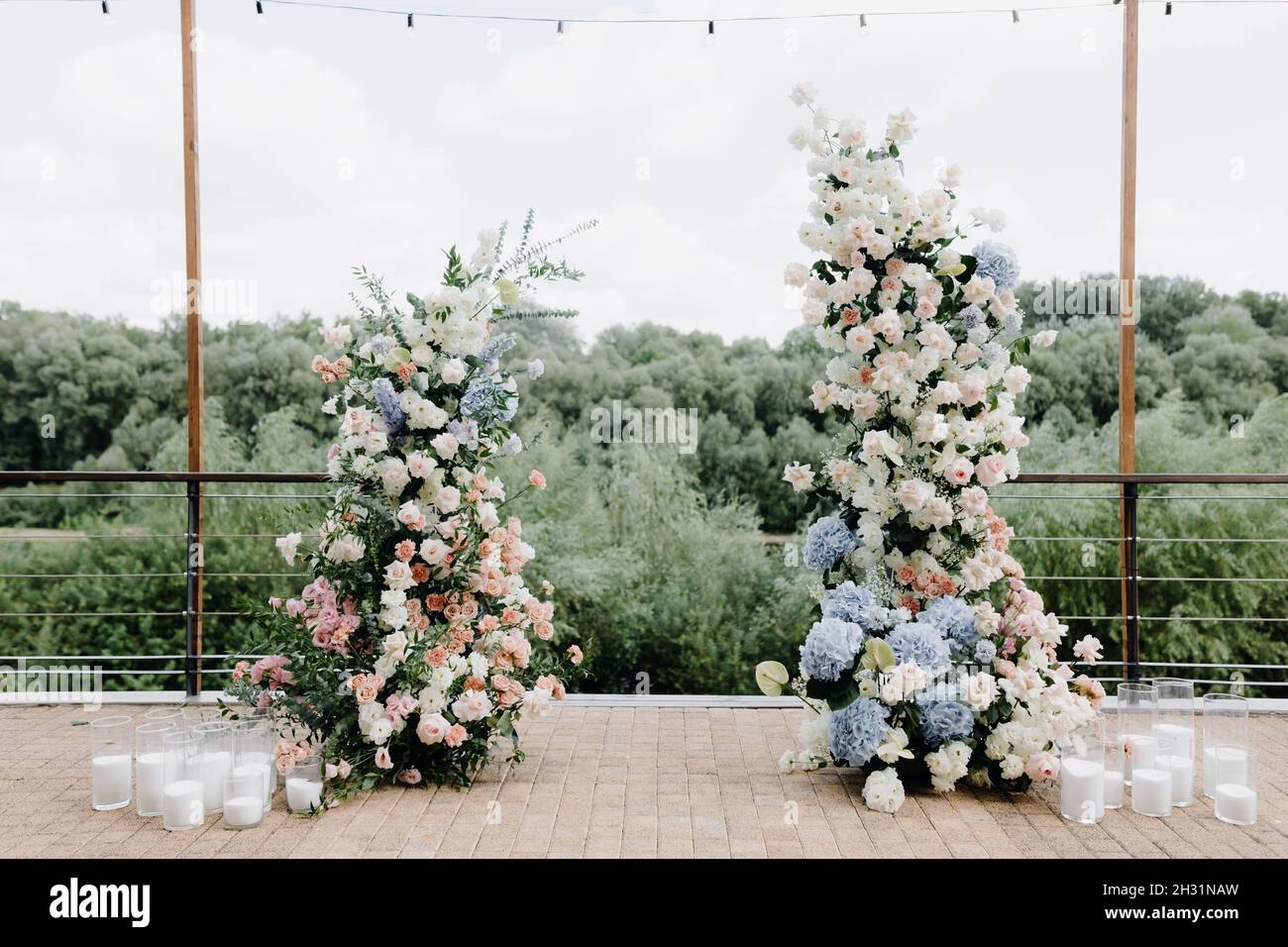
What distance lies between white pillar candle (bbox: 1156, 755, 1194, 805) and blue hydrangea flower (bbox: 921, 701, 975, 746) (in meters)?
0.52

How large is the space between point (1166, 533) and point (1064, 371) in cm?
143

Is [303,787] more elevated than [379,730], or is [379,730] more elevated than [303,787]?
[379,730]

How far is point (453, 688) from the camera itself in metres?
3.24

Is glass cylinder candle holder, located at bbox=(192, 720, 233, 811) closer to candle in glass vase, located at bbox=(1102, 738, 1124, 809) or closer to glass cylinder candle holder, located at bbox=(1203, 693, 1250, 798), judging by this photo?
candle in glass vase, located at bbox=(1102, 738, 1124, 809)

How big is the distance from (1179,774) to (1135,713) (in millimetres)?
191

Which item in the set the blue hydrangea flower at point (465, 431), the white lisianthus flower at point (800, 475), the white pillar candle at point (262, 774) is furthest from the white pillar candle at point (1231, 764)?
the white pillar candle at point (262, 774)

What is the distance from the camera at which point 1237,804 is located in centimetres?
287

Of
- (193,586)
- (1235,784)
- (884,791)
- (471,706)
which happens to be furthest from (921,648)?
(193,586)

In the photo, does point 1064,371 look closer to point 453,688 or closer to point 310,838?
point 453,688

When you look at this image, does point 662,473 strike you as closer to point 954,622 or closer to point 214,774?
point 954,622

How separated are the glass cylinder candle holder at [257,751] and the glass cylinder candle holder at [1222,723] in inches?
100

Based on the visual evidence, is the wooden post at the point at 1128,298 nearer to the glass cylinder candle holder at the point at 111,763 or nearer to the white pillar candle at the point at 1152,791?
the white pillar candle at the point at 1152,791
